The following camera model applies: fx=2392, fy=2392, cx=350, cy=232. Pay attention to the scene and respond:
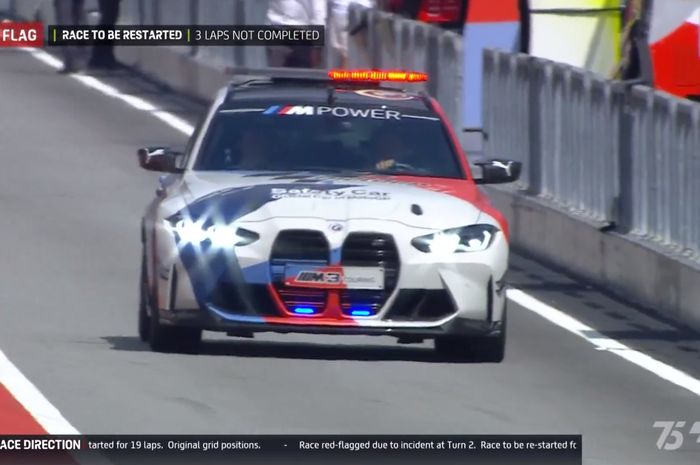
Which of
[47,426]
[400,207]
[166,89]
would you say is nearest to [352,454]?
[47,426]

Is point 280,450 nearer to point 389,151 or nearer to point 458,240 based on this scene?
point 458,240

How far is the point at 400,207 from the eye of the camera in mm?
Answer: 13125

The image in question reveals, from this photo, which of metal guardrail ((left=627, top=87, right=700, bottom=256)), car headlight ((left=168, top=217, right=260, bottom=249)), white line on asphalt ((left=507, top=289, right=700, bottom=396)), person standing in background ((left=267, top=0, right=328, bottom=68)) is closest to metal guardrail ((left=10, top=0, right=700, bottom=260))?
metal guardrail ((left=627, top=87, right=700, bottom=256))

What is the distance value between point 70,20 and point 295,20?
7.02 meters

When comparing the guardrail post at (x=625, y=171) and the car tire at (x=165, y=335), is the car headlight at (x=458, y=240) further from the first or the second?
the guardrail post at (x=625, y=171)

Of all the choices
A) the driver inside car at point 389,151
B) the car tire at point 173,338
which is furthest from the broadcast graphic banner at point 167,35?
the car tire at point 173,338


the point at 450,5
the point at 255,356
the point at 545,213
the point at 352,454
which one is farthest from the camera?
the point at 450,5

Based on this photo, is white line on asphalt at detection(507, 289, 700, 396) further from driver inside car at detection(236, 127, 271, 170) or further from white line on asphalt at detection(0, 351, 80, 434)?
white line on asphalt at detection(0, 351, 80, 434)

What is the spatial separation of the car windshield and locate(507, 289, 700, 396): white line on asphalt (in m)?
1.64

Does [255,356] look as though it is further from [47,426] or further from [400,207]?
[47,426]

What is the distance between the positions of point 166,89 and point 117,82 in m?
0.76

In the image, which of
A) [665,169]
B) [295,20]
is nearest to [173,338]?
[665,169]

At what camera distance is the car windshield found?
14.1 m

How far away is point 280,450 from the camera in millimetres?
10789
